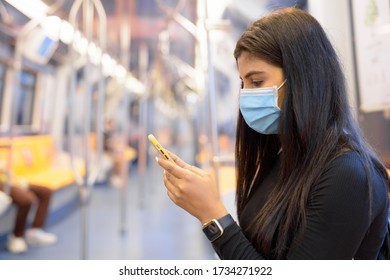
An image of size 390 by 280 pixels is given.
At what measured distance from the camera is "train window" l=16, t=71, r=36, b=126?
12.8 ft

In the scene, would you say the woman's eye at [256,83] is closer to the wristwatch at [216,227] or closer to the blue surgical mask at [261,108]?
the blue surgical mask at [261,108]

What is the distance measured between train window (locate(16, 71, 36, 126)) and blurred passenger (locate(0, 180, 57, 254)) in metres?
1.53

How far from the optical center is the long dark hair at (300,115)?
0.58 m

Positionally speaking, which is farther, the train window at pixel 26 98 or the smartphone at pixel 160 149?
the train window at pixel 26 98

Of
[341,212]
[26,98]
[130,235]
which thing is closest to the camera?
[341,212]

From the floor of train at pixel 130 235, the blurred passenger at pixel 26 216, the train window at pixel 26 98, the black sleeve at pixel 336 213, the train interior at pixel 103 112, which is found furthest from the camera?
the train window at pixel 26 98

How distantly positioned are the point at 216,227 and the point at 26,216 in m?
2.26

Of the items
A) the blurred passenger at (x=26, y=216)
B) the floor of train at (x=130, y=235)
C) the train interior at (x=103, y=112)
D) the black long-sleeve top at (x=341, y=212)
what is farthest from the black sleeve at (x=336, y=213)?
the blurred passenger at (x=26, y=216)

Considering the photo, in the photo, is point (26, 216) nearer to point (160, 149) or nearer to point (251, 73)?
point (160, 149)

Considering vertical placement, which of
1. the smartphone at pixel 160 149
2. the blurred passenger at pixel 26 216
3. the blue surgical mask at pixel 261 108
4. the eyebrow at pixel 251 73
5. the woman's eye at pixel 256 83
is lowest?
the blurred passenger at pixel 26 216

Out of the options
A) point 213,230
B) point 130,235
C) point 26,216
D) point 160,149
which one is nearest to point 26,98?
point 26,216

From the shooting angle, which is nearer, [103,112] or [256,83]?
[256,83]

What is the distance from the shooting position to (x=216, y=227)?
23.5 inches
